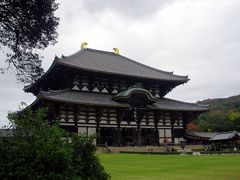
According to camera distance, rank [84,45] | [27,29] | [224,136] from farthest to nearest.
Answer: [224,136], [84,45], [27,29]

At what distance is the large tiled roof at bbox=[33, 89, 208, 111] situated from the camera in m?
38.2

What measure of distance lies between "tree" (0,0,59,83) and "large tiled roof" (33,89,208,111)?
23.5 metres

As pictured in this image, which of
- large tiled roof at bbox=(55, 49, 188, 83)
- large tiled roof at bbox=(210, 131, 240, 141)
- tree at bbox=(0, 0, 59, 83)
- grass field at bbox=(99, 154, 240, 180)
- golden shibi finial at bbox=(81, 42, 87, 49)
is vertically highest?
golden shibi finial at bbox=(81, 42, 87, 49)

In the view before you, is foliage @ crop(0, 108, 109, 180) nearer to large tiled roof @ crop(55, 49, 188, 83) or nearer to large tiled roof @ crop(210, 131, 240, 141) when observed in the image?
large tiled roof @ crop(55, 49, 188, 83)

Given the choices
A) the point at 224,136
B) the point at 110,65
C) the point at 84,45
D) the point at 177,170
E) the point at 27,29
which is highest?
the point at 84,45

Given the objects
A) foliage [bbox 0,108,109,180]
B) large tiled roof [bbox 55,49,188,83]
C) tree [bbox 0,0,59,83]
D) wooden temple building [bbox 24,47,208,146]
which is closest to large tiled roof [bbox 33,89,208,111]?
wooden temple building [bbox 24,47,208,146]

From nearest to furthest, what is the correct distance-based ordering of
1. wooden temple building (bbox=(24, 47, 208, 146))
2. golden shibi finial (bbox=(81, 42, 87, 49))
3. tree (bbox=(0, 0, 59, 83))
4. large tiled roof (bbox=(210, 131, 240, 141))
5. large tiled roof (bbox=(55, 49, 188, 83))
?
1. tree (bbox=(0, 0, 59, 83))
2. wooden temple building (bbox=(24, 47, 208, 146))
3. large tiled roof (bbox=(55, 49, 188, 83))
4. golden shibi finial (bbox=(81, 42, 87, 49))
5. large tiled roof (bbox=(210, 131, 240, 141))

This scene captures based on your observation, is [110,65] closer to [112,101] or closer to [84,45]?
[84,45]

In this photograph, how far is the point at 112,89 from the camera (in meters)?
47.2

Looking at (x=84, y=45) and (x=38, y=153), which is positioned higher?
(x=84, y=45)

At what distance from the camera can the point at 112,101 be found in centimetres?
4406

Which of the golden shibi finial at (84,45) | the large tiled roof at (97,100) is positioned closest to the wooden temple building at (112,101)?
the large tiled roof at (97,100)

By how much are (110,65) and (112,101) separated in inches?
298

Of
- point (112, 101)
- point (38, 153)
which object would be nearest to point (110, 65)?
point (112, 101)
